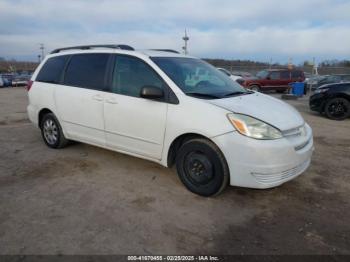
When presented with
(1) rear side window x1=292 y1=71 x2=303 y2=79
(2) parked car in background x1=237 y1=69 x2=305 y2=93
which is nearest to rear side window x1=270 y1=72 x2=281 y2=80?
(2) parked car in background x1=237 y1=69 x2=305 y2=93

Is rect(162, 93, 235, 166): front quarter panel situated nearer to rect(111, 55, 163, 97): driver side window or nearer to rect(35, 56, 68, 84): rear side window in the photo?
rect(111, 55, 163, 97): driver side window

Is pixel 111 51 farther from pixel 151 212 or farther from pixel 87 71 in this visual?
pixel 151 212

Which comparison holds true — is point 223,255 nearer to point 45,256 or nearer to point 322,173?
point 45,256

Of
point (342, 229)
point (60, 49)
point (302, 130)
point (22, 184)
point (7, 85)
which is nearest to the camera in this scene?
point (342, 229)

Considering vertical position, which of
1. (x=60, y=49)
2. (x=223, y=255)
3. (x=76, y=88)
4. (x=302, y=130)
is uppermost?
(x=60, y=49)

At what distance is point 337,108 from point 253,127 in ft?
25.1

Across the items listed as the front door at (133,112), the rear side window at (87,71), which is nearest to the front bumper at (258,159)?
the front door at (133,112)

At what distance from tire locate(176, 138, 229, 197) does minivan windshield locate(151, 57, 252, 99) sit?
650mm

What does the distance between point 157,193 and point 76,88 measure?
Result: 2.28 m

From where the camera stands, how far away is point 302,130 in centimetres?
402

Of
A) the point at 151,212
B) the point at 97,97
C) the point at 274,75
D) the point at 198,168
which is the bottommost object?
the point at 151,212

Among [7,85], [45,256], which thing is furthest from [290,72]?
[7,85]

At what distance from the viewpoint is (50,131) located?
19.1 feet

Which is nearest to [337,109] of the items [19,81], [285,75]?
[285,75]
